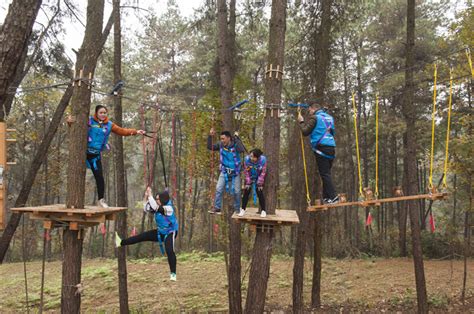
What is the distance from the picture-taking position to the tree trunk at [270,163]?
5.42 metres

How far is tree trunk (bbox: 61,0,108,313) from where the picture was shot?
5.17 m

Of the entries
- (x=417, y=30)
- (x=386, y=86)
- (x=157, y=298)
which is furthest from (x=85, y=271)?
(x=417, y=30)

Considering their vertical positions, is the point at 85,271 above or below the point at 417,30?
below

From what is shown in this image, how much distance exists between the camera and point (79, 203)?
5176mm

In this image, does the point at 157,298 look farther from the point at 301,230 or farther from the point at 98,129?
the point at 98,129

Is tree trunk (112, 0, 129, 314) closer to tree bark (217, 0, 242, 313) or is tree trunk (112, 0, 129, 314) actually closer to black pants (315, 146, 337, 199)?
tree bark (217, 0, 242, 313)

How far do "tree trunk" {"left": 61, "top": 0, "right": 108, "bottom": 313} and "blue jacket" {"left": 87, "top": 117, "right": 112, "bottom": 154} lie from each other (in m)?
0.23

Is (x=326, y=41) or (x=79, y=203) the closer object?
(x=79, y=203)

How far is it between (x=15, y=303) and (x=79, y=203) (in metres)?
9.34

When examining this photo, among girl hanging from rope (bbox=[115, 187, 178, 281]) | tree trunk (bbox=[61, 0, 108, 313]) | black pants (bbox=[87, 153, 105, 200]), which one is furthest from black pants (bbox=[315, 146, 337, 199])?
tree trunk (bbox=[61, 0, 108, 313])

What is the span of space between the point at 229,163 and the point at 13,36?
11.5ft

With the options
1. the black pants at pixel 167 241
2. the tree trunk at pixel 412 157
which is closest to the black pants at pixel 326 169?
the black pants at pixel 167 241

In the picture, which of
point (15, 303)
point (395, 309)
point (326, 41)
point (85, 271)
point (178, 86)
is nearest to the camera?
point (326, 41)

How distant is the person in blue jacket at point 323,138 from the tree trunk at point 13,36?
3.91 meters
